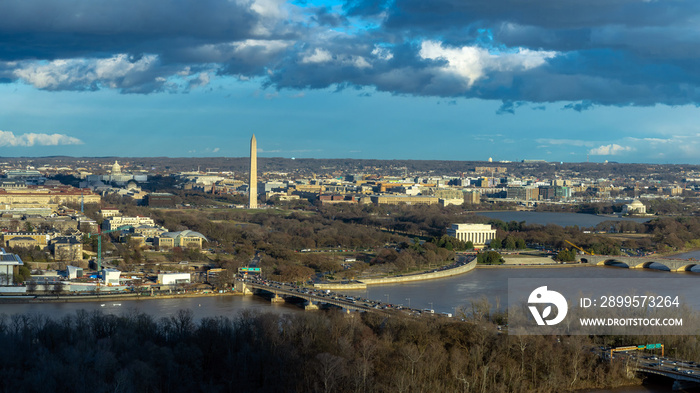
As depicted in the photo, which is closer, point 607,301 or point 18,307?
point 607,301

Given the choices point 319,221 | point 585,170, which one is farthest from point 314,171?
point 319,221

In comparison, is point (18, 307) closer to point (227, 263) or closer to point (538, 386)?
point (227, 263)

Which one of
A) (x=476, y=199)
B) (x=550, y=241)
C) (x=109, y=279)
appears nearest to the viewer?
(x=109, y=279)

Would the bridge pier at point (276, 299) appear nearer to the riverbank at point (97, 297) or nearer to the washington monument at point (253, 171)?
the riverbank at point (97, 297)

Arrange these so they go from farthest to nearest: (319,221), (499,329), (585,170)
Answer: (585,170)
(319,221)
(499,329)

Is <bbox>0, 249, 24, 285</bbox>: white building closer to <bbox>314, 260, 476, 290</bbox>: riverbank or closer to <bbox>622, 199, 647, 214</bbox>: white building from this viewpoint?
<bbox>314, 260, 476, 290</bbox>: riverbank

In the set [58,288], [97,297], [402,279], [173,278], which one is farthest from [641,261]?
[58,288]

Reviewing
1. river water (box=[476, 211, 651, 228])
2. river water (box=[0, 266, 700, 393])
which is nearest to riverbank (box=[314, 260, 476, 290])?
river water (box=[0, 266, 700, 393])
